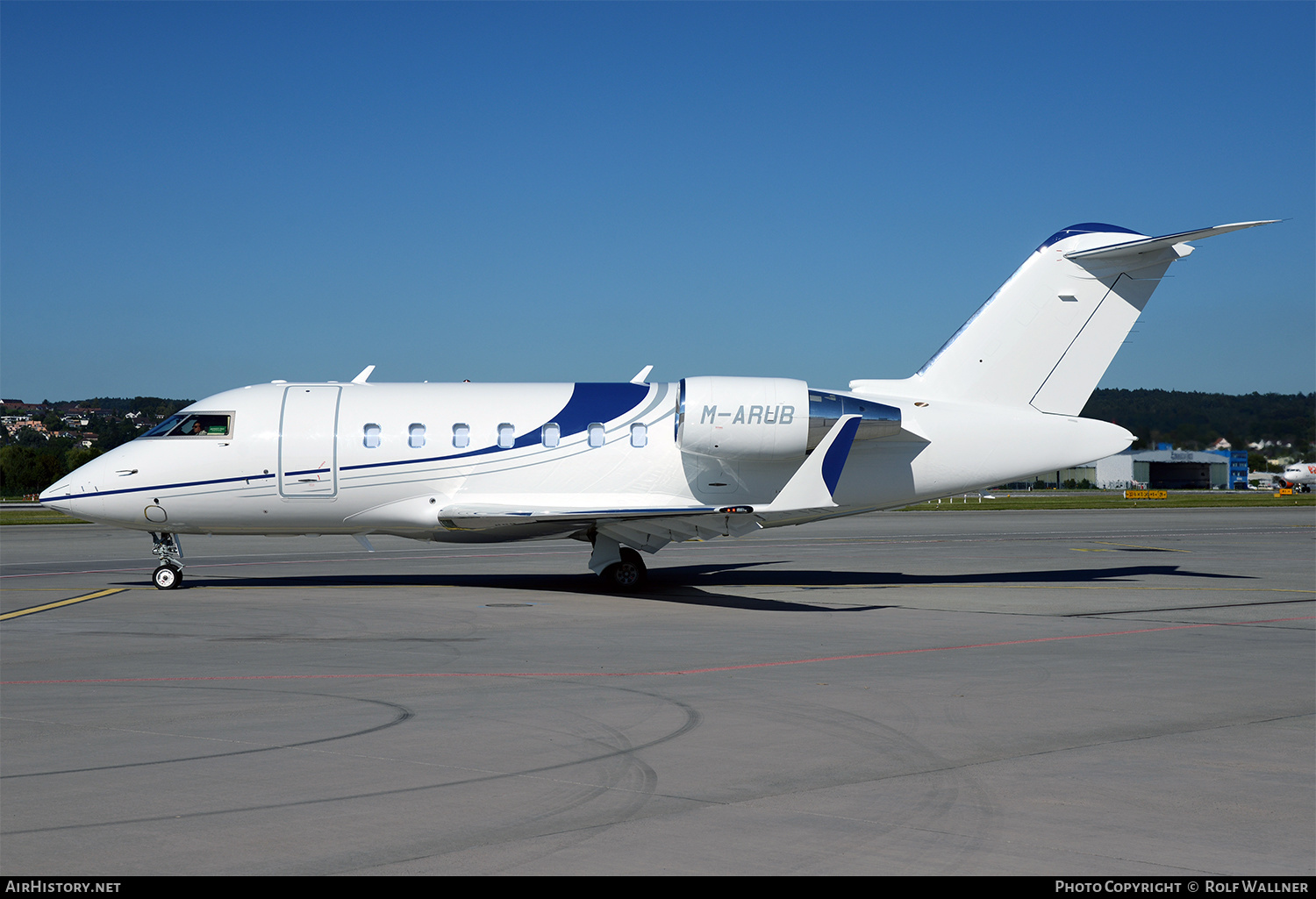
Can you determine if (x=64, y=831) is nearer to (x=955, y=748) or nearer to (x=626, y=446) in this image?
(x=955, y=748)

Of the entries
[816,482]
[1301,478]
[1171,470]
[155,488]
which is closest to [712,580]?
[816,482]

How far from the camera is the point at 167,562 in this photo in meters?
21.4

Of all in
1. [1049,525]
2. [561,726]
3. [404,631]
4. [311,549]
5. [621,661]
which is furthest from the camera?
[1049,525]

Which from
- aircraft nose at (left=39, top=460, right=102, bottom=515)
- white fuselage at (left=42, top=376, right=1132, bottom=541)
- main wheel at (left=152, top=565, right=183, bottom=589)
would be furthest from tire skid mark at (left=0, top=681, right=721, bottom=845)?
aircraft nose at (left=39, top=460, right=102, bottom=515)

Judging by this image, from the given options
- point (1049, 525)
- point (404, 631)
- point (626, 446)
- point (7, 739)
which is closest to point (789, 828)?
point (7, 739)

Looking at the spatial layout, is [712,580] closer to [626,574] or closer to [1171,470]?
[626,574]

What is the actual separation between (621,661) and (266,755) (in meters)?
5.28

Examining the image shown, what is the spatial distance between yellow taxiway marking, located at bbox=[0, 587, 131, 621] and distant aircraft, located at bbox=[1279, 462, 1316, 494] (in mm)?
99986

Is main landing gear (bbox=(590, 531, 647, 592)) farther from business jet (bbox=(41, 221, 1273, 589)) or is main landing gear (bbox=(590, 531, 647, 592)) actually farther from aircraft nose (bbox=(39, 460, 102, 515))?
aircraft nose (bbox=(39, 460, 102, 515))

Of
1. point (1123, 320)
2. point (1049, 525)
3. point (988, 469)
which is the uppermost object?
point (1123, 320)

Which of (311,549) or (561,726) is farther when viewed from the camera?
(311,549)

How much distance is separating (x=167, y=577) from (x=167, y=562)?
346 mm

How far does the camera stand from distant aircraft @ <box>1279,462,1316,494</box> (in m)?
96.8

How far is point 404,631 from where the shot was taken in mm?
15508
